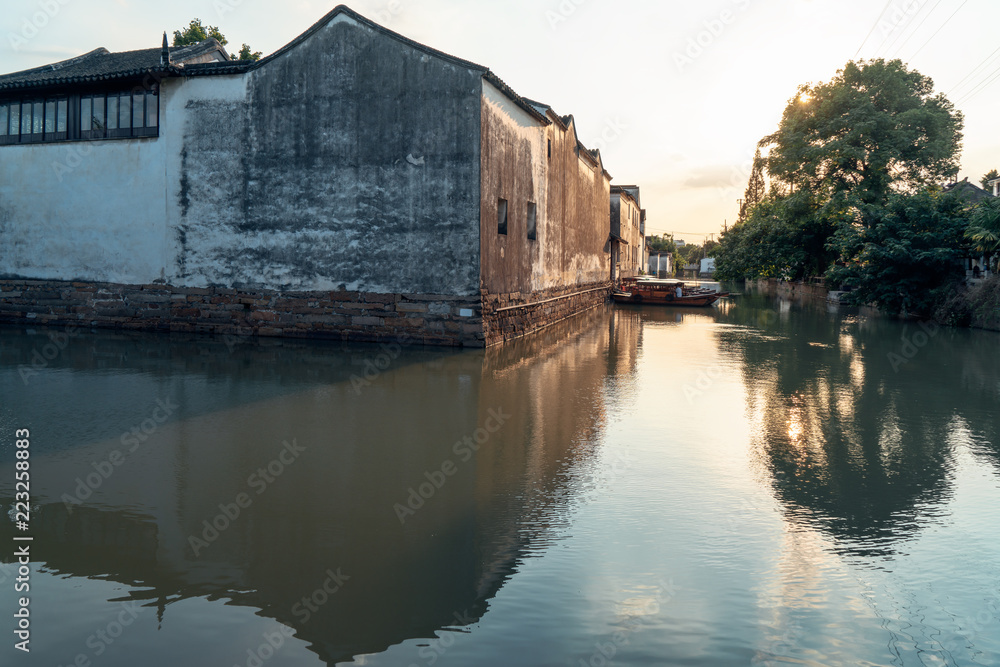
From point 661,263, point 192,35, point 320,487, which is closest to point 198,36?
point 192,35

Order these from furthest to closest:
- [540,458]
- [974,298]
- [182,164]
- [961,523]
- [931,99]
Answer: [931,99] → [974,298] → [182,164] → [540,458] → [961,523]

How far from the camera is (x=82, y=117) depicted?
655 inches

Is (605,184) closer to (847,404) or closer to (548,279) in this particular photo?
(548,279)

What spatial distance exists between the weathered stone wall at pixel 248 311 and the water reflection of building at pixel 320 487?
380 centimetres

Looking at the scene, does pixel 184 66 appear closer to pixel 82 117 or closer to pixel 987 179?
pixel 82 117

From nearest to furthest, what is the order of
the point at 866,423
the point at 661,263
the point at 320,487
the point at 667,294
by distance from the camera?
the point at 320,487 < the point at 866,423 < the point at 667,294 < the point at 661,263

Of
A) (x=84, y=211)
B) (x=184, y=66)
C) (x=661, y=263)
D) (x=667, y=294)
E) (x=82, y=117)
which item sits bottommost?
(x=667, y=294)

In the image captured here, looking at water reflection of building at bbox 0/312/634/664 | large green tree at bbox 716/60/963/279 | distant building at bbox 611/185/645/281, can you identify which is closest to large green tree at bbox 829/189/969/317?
large green tree at bbox 716/60/963/279

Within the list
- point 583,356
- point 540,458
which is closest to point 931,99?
point 583,356

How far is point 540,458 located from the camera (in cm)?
617

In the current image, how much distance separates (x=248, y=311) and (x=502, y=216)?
238 inches

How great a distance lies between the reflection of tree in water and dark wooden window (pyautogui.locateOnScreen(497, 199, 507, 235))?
5566mm

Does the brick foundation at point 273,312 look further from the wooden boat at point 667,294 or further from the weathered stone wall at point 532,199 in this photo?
the wooden boat at point 667,294

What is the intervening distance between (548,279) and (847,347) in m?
8.48
